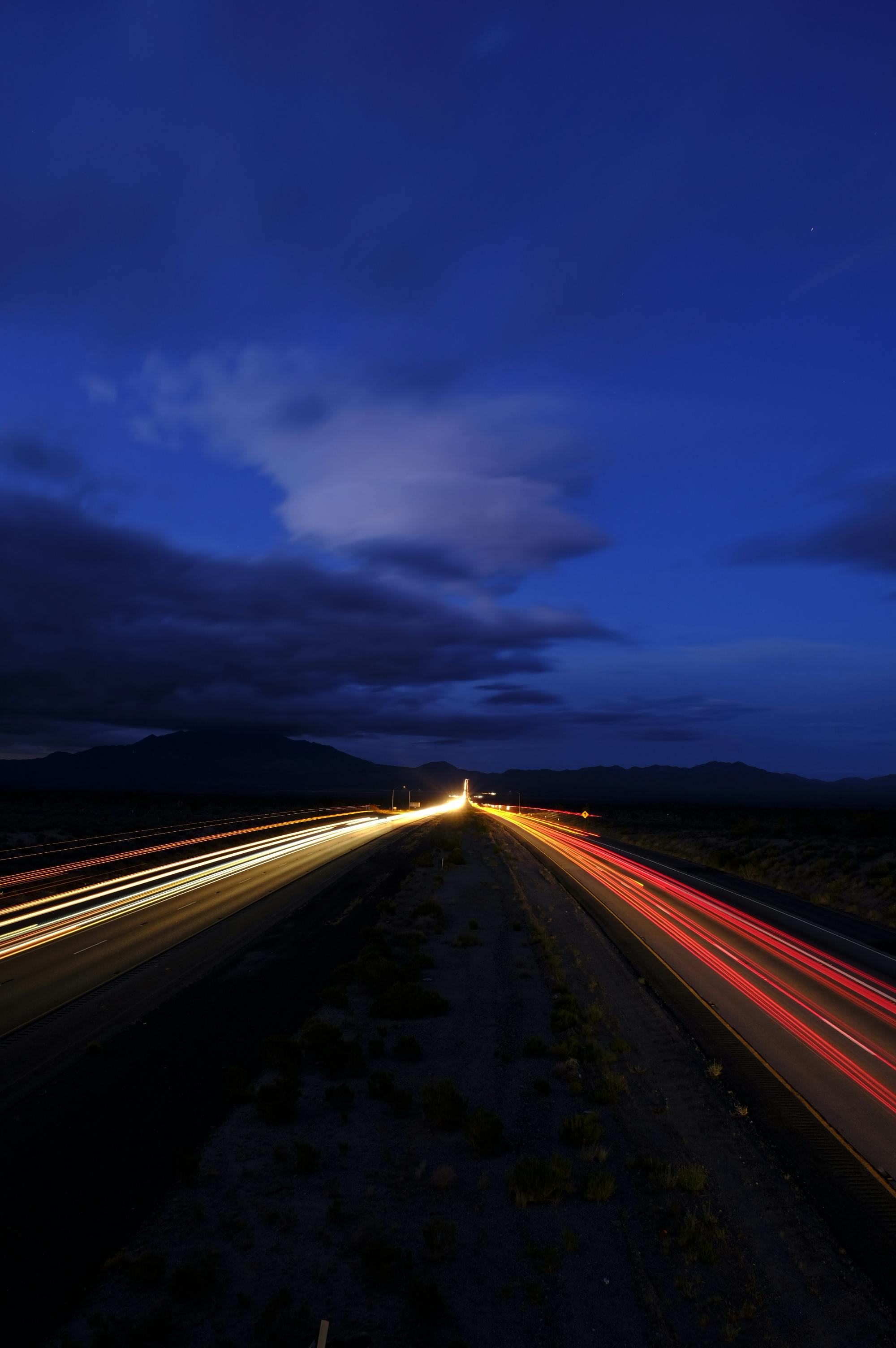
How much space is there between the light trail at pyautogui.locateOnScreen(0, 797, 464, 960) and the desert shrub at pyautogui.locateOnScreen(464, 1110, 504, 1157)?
1492 centimetres

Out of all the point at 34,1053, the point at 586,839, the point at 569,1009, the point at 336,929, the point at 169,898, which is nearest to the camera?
the point at 34,1053

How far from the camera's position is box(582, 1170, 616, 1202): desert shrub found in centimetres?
859

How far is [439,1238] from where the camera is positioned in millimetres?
7734

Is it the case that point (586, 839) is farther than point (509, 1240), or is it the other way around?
point (586, 839)

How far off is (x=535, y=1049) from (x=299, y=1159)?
208 inches

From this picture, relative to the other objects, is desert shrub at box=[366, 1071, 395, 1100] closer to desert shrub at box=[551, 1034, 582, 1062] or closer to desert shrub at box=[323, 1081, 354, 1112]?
desert shrub at box=[323, 1081, 354, 1112]

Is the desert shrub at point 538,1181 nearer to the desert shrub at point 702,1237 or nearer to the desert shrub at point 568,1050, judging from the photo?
the desert shrub at point 702,1237

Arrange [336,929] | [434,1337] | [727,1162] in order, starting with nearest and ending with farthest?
[434,1337] < [727,1162] < [336,929]

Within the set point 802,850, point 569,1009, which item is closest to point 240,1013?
point 569,1009

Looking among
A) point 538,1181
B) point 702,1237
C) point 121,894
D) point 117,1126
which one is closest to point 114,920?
point 121,894

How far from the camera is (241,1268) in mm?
7332

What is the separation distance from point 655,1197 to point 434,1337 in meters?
3.45

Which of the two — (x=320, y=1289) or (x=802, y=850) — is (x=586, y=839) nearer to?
(x=802, y=850)

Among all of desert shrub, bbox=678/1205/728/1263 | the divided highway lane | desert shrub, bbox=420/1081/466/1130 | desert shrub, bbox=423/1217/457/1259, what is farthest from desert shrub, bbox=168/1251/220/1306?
the divided highway lane
